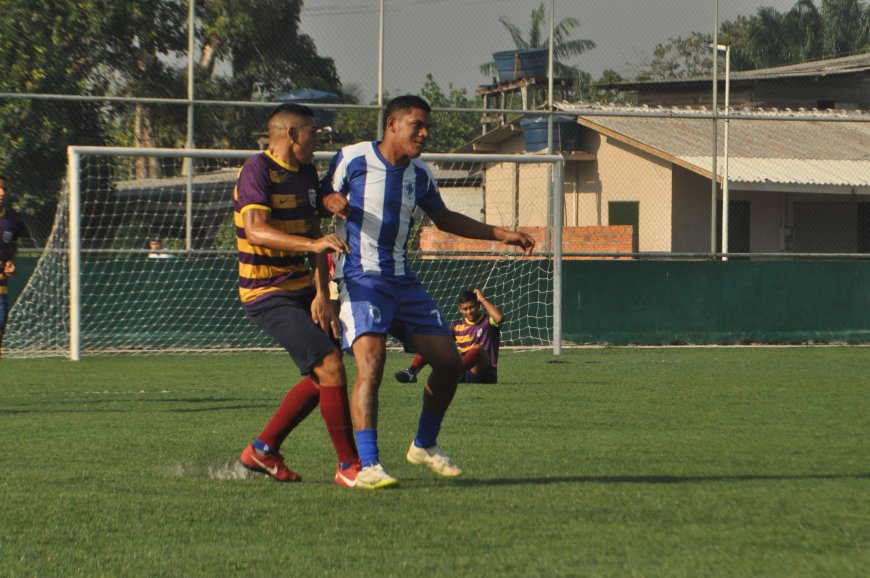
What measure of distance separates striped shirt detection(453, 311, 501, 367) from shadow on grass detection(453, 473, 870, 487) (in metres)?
5.79

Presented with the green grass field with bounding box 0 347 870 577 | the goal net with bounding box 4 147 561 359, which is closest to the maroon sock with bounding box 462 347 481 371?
the green grass field with bounding box 0 347 870 577

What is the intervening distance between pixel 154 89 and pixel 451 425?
10.8 metres

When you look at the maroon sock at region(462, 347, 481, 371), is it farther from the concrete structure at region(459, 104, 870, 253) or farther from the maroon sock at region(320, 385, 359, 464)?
the concrete structure at region(459, 104, 870, 253)

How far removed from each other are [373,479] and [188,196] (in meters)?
11.8

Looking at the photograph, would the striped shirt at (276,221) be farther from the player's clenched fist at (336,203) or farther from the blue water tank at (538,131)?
the blue water tank at (538,131)

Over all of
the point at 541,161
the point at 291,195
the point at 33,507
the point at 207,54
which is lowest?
the point at 33,507

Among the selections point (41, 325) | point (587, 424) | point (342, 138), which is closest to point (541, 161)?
point (342, 138)

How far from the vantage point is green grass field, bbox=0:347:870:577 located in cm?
452

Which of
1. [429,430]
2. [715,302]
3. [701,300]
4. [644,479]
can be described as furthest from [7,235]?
[715,302]

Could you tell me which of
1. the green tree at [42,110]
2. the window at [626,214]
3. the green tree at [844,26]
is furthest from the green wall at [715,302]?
the green tree at [844,26]

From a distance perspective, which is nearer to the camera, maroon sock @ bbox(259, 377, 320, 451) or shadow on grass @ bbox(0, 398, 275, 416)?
maroon sock @ bbox(259, 377, 320, 451)

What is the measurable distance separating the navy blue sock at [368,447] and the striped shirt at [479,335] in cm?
608

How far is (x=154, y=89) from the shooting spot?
59.9ft

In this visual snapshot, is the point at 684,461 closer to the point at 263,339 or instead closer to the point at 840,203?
the point at 263,339
